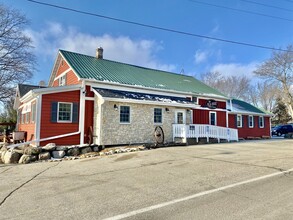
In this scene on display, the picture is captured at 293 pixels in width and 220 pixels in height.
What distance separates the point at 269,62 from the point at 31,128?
38.6 metres

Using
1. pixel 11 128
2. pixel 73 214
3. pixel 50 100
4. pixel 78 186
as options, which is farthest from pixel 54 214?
pixel 11 128

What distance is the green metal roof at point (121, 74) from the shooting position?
48.1 ft

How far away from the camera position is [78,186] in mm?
5598

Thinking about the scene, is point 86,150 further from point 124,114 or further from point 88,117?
point 124,114

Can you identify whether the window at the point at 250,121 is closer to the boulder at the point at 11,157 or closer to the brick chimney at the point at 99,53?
the brick chimney at the point at 99,53

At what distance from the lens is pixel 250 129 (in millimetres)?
24438

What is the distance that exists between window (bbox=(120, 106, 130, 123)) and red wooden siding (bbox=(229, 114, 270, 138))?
13.0 metres

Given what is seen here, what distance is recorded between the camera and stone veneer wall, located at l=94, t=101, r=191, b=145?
13.1 meters

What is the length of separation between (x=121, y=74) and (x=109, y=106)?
4198mm

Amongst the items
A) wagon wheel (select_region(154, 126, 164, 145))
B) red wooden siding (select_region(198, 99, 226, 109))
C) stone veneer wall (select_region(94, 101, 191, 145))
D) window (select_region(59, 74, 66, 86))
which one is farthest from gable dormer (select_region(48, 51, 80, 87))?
red wooden siding (select_region(198, 99, 226, 109))

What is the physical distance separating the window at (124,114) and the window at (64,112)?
3098 mm

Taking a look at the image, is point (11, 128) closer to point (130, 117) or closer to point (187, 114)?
point (130, 117)

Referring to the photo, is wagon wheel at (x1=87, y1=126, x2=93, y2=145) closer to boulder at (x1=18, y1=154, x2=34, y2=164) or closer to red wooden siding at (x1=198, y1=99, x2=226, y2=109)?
boulder at (x1=18, y1=154, x2=34, y2=164)

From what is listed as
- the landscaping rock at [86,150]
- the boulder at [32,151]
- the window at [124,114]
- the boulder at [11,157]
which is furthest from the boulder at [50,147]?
the window at [124,114]
